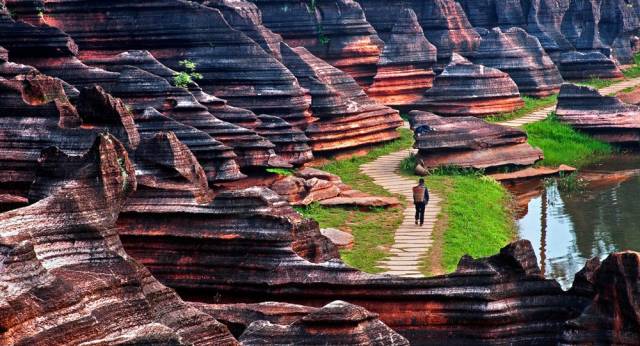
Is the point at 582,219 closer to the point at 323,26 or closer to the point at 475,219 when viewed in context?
the point at 475,219

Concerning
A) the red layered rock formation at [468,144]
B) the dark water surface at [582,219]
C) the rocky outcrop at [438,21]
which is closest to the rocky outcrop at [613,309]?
the dark water surface at [582,219]

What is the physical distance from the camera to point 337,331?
11.8m

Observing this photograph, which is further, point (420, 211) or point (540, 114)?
point (540, 114)

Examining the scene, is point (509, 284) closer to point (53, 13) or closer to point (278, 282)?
point (278, 282)

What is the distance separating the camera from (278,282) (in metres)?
15.4

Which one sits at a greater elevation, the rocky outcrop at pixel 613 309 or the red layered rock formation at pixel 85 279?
the red layered rock formation at pixel 85 279

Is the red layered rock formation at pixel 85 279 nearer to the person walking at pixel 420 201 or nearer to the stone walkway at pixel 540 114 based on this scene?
the person walking at pixel 420 201

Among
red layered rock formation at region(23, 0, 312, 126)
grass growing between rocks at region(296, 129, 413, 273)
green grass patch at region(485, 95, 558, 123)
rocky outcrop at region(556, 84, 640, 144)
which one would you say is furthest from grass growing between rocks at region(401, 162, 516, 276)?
rocky outcrop at region(556, 84, 640, 144)

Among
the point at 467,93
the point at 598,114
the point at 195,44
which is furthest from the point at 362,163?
the point at 598,114

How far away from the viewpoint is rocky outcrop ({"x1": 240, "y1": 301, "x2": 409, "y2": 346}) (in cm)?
1173

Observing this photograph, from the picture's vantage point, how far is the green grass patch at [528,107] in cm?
3725

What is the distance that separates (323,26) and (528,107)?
5.93 metres

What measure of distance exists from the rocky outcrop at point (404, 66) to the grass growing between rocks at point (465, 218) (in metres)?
8.23

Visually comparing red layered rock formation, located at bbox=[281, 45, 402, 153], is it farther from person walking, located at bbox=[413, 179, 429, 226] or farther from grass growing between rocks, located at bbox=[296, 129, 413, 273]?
person walking, located at bbox=[413, 179, 429, 226]
